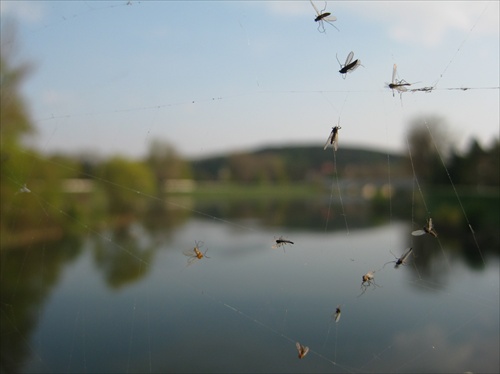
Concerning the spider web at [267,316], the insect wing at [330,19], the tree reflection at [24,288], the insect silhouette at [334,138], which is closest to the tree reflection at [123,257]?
the spider web at [267,316]

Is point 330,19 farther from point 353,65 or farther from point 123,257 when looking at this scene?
point 123,257

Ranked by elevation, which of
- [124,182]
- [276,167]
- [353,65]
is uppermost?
[276,167]

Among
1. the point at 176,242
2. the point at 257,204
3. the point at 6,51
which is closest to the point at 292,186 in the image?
the point at 257,204

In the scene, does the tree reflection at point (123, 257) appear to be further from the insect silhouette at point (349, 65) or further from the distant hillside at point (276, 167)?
the insect silhouette at point (349, 65)

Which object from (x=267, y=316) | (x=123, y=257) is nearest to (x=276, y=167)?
(x=123, y=257)

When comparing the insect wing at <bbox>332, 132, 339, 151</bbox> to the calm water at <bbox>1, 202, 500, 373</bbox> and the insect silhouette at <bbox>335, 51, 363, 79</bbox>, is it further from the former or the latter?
the calm water at <bbox>1, 202, 500, 373</bbox>
